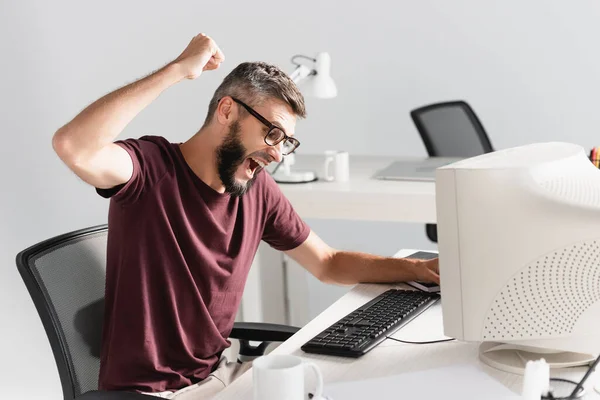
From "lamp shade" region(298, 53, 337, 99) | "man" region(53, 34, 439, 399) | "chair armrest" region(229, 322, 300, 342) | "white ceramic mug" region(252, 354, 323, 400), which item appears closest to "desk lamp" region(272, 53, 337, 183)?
"lamp shade" region(298, 53, 337, 99)

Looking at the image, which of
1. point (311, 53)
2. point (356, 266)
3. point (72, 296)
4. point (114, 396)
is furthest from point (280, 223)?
point (311, 53)

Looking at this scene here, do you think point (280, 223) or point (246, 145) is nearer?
point (246, 145)

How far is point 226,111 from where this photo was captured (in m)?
1.92

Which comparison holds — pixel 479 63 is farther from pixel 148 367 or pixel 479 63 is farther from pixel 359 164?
pixel 148 367

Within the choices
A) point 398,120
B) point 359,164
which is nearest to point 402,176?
point 359,164

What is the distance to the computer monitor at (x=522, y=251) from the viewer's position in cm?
145

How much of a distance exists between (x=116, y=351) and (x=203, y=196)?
0.36 metres

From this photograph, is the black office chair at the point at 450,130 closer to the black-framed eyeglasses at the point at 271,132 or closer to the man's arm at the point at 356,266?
the man's arm at the point at 356,266

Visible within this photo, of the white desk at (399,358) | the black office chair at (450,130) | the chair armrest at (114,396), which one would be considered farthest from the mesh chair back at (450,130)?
the chair armrest at (114,396)

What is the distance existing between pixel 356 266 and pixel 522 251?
0.68m

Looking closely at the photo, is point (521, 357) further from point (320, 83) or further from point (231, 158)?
point (320, 83)

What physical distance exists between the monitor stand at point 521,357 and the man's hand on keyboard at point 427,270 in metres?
0.41

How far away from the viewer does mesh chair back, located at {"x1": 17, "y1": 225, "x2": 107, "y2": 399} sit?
5.47ft

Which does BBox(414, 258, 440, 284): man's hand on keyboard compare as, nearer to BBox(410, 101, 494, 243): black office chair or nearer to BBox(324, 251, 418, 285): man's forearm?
BBox(324, 251, 418, 285): man's forearm
